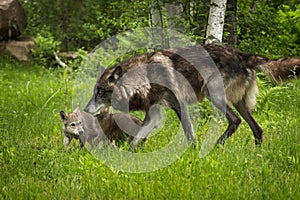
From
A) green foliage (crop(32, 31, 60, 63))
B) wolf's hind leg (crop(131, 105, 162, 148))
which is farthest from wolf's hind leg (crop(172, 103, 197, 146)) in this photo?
green foliage (crop(32, 31, 60, 63))

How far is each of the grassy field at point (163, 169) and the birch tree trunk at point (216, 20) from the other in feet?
4.44

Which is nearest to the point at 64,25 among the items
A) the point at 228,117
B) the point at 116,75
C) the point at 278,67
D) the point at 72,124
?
the point at 72,124

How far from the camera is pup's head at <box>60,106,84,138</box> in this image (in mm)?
6531

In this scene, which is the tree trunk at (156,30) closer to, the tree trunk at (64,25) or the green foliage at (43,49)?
the green foliage at (43,49)

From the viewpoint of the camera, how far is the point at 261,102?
771cm

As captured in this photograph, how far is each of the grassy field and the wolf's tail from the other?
0.74 meters

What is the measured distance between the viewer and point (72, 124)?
21.6 ft

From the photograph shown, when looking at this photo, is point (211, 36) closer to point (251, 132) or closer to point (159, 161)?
point (251, 132)

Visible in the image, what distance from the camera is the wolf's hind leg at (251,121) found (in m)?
6.16

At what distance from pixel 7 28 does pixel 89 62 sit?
449 centimetres

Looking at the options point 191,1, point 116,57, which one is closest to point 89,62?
point 116,57

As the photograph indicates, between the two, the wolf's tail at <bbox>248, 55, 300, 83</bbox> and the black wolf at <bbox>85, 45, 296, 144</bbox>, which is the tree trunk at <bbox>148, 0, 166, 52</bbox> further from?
the wolf's tail at <bbox>248, 55, 300, 83</bbox>

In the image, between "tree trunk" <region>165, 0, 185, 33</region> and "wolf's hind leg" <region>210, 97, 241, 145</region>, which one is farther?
"tree trunk" <region>165, 0, 185, 33</region>

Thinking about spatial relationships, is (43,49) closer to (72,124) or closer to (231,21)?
(231,21)
